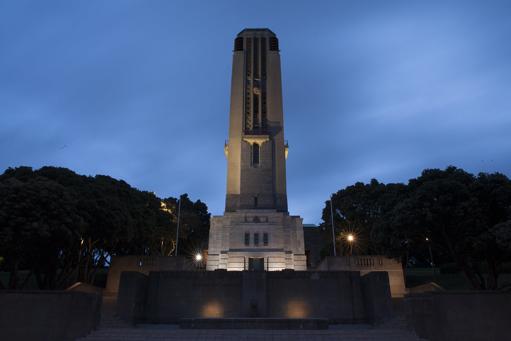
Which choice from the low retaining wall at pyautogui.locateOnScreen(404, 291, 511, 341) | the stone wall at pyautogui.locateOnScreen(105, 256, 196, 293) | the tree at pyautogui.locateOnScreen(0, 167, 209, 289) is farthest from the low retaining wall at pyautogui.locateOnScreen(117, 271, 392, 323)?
the stone wall at pyautogui.locateOnScreen(105, 256, 196, 293)

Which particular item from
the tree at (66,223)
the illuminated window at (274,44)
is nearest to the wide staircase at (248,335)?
the tree at (66,223)

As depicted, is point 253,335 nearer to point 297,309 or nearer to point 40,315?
point 297,309

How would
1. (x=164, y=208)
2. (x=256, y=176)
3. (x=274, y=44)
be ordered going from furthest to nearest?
(x=164, y=208)
(x=274, y=44)
(x=256, y=176)

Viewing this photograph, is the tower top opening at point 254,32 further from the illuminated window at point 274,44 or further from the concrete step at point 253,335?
the concrete step at point 253,335

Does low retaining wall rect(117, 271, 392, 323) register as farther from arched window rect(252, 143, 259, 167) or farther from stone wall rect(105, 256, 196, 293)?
arched window rect(252, 143, 259, 167)

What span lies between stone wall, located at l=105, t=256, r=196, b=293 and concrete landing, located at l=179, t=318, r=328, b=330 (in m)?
Answer: 15.4

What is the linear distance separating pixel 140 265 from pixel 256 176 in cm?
1924

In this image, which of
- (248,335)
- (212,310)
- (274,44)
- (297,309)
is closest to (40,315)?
(248,335)

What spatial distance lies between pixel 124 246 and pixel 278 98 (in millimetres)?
29063

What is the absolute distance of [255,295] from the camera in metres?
28.0

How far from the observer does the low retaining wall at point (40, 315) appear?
19500mm

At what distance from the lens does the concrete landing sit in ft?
74.0

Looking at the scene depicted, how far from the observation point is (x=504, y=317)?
2083cm

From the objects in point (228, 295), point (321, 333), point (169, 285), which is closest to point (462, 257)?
point (321, 333)
